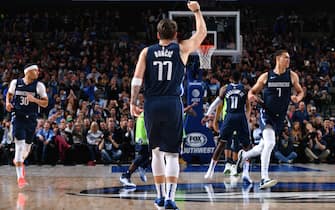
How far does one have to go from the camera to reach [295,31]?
86.0 feet

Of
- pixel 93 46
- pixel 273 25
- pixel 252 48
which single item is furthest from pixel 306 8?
pixel 93 46

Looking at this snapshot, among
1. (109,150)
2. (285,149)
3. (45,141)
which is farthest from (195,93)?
(45,141)

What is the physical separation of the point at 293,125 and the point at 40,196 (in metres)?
9.55

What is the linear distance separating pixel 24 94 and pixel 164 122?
422 cm

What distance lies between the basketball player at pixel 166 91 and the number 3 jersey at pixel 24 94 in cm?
385

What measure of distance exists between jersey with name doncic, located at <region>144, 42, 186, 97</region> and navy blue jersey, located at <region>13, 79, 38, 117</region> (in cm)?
400

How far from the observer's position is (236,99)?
38.0ft

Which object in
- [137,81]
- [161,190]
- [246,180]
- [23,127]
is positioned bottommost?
[246,180]

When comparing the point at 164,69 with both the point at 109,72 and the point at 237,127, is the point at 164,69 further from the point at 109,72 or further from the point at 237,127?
the point at 109,72

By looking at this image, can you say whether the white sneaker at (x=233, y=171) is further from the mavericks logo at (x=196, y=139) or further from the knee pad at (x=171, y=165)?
the knee pad at (x=171, y=165)

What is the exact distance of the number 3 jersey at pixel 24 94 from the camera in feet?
33.9

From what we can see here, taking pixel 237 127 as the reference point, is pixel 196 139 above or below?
below

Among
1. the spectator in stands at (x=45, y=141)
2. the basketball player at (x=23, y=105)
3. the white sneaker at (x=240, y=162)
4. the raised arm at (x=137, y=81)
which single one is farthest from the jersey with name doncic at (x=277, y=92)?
the spectator in stands at (x=45, y=141)

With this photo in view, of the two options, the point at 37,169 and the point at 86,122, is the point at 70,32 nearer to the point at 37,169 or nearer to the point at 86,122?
the point at 86,122
